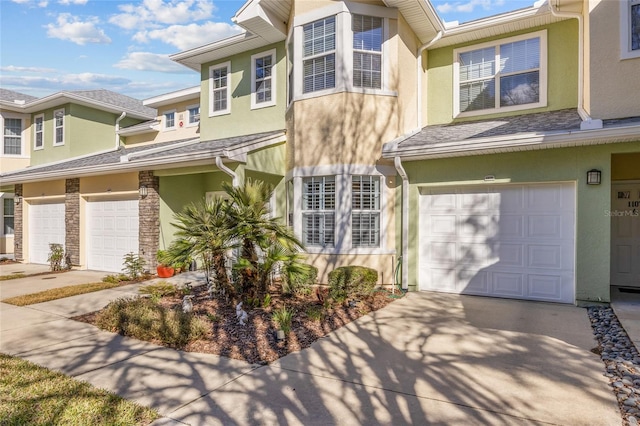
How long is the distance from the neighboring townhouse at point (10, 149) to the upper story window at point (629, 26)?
2238 cm

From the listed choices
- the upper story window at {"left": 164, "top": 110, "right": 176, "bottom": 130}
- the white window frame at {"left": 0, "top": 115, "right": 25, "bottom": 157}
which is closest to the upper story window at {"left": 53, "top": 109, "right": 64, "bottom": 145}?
the white window frame at {"left": 0, "top": 115, "right": 25, "bottom": 157}

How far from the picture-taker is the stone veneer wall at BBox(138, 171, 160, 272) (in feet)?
37.2

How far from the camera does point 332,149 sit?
9062 millimetres

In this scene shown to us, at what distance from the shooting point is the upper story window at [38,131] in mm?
17703

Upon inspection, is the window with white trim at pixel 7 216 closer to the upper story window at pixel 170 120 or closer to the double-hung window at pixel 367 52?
the upper story window at pixel 170 120

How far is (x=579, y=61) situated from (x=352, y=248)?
669cm

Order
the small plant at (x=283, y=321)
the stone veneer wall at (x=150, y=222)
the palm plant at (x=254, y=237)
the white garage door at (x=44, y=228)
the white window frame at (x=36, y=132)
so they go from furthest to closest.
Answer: the white window frame at (x=36, y=132) → the white garage door at (x=44, y=228) → the stone veneer wall at (x=150, y=222) → the palm plant at (x=254, y=237) → the small plant at (x=283, y=321)

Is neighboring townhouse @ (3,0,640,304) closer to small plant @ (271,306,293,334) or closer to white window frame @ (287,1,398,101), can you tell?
white window frame @ (287,1,398,101)

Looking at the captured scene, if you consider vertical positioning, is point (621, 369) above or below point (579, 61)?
below

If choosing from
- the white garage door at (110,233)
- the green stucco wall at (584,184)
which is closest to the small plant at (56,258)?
the white garage door at (110,233)

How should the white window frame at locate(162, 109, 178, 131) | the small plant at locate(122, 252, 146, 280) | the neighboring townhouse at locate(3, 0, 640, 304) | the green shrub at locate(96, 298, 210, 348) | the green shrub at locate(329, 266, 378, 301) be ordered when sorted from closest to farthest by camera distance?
the green shrub at locate(96, 298, 210, 348), the neighboring townhouse at locate(3, 0, 640, 304), the green shrub at locate(329, 266, 378, 301), the small plant at locate(122, 252, 146, 280), the white window frame at locate(162, 109, 178, 131)

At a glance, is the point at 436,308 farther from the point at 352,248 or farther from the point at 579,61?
the point at 579,61

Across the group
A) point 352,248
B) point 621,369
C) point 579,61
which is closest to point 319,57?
point 352,248

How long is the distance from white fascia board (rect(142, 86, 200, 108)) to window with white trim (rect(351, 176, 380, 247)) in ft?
27.2
